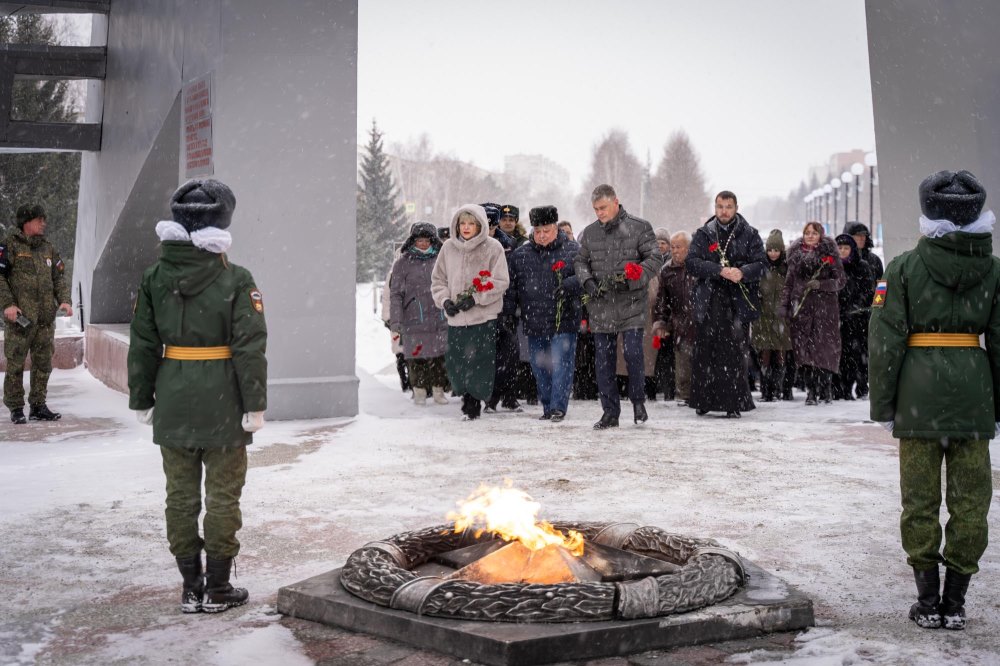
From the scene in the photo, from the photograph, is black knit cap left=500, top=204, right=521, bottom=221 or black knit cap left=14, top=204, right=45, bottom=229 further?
black knit cap left=500, top=204, right=521, bottom=221

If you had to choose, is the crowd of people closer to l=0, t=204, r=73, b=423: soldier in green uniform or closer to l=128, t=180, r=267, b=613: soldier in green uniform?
l=0, t=204, r=73, b=423: soldier in green uniform

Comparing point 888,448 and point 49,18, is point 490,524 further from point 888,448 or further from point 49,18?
point 49,18

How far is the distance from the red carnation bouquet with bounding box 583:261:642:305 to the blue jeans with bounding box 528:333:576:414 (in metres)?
0.88

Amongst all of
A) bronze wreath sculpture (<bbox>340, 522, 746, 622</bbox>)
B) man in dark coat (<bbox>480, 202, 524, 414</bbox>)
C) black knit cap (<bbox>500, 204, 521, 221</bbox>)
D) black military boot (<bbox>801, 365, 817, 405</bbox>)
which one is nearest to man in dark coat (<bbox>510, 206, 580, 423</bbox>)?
man in dark coat (<bbox>480, 202, 524, 414</bbox>)

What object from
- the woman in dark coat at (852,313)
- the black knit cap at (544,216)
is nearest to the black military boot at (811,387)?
the woman in dark coat at (852,313)

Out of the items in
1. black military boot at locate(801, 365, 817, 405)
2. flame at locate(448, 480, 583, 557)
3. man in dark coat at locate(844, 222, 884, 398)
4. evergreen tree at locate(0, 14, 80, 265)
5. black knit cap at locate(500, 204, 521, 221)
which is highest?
evergreen tree at locate(0, 14, 80, 265)

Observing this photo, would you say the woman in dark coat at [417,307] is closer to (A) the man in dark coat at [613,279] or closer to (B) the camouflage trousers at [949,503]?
(A) the man in dark coat at [613,279]

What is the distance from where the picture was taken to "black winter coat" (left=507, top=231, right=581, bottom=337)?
10594 millimetres

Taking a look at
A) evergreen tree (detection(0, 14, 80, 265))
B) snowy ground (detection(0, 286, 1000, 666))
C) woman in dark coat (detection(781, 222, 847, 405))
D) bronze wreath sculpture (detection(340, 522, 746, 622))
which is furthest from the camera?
evergreen tree (detection(0, 14, 80, 265))

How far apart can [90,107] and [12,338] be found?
736cm

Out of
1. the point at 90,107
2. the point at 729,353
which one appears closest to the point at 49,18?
the point at 90,107

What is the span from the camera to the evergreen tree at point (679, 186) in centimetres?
9975

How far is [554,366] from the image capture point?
34.8 feet

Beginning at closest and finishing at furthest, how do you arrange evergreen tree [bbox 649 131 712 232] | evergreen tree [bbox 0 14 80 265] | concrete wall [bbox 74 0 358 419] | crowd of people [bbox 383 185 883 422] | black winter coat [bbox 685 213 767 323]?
crowd of people [bbox 383 185 883 422]
concrete wall [bbox 74 0 358 419]
black winter coat [bbox 685 213 767 323]
evergreen tree [bbox 0 14 80 265]
evergreen tree [bbox 649 131 712 232]
